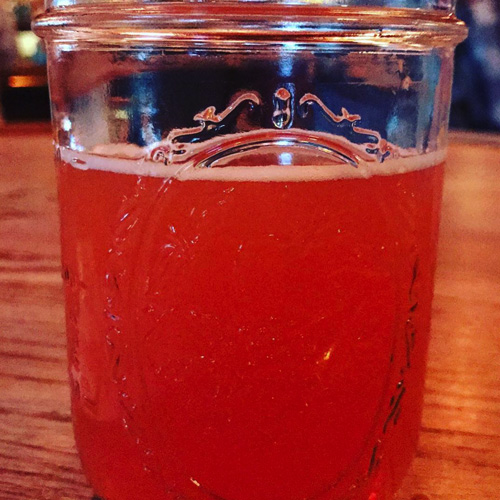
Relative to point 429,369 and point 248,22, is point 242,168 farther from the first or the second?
point 429,369

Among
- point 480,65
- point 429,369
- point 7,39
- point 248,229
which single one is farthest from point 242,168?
point 7,39

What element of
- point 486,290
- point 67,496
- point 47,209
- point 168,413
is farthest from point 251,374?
point 47,209

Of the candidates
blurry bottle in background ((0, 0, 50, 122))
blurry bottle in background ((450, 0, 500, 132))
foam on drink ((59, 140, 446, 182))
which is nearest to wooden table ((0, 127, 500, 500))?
foam on drink ((59, 140, 446, 182))

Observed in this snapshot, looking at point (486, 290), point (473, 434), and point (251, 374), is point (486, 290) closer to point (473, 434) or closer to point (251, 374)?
point (473, 434)

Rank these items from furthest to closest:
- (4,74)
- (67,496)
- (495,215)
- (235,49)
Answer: (4,74) → (495,215) → (67,496) → (235,49)

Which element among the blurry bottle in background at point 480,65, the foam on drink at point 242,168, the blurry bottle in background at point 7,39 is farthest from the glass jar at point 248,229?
the blurry bottle in background at point 7,39

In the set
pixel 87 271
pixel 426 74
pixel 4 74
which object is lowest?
pixel 4 74

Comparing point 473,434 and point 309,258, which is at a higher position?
point 309,258
